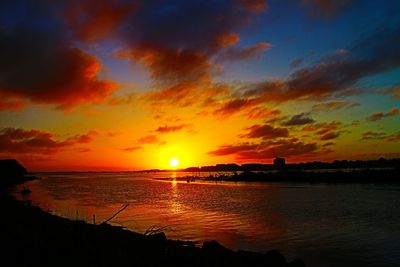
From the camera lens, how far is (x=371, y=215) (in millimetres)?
33375

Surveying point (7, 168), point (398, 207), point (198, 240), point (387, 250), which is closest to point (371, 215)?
point (398, 207)

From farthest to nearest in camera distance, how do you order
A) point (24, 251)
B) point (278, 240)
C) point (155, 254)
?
1. point (278, 240)
2. point (155, 254)
3. point (24, 251)

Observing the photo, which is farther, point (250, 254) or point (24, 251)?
point (250, 254)

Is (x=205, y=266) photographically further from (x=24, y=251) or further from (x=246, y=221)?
(x=246, y=221)

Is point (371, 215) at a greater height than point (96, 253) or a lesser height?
lesser

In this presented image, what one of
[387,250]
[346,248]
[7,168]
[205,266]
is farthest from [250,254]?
[7,168]

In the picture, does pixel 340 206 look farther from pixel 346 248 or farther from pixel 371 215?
pixel 346 248

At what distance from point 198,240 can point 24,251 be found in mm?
14731

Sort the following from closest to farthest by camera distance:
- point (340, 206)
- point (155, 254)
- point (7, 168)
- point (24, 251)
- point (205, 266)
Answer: point (24, 251)
point (205, 266)
point (155, 254)
point (340, 206)
point (7, 168)

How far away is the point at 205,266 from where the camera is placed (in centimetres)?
1252

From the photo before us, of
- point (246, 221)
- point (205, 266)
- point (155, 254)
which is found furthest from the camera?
point (246, 221)

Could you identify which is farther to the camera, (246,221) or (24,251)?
(246,221)

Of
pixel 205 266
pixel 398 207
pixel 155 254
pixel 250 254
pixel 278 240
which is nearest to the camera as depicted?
pixel 205 266

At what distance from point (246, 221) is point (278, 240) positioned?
29.2 ft
